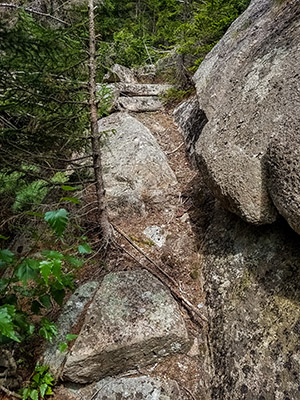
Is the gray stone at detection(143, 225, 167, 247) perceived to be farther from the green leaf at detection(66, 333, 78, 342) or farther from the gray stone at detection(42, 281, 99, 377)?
the green leaf at detection(66, 333, 78, 342)

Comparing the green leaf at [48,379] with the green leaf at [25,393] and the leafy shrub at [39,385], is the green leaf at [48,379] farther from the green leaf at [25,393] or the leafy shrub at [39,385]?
the green leaf at [25,393]

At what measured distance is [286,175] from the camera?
8.93 feet

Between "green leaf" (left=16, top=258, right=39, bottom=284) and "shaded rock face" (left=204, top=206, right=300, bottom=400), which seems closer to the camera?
"green leaf" (left=16, top=258, right=39, bottom=284)

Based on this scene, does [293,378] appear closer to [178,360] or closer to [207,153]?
[178,360]

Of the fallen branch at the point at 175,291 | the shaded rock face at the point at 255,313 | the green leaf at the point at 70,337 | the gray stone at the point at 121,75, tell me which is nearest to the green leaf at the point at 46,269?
the green leaf at the point at 70,337

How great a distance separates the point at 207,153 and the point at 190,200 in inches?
54.0

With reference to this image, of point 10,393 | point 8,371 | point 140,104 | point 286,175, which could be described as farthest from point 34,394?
point 140,104

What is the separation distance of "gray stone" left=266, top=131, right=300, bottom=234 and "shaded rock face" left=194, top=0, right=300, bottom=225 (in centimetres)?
5

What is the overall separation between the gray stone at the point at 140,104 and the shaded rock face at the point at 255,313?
546 cm

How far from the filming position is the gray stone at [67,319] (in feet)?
9.65

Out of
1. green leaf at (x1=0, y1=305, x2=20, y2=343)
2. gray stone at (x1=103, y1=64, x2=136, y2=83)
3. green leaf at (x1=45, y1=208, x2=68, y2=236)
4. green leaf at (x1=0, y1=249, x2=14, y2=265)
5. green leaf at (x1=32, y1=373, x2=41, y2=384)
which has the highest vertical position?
green leaf at (x1=45, y1=208, x2=68, y2=236)

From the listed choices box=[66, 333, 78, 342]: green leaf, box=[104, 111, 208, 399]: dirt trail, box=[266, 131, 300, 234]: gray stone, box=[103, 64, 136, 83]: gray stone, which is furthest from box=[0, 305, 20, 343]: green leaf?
box=[103, 64, 136, 83]: gray stone

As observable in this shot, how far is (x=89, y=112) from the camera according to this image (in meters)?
3.74

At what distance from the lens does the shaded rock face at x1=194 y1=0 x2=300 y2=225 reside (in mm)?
3080
